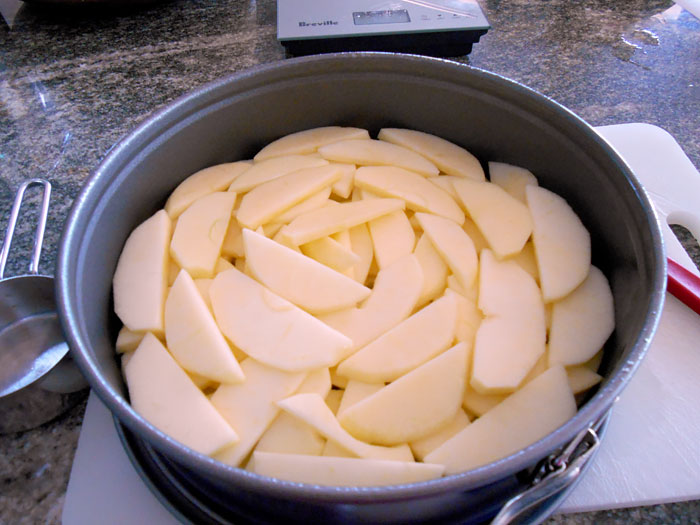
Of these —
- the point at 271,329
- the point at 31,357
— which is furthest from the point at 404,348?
the point at 31,357

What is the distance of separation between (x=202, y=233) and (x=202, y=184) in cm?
13

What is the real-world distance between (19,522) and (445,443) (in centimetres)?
56

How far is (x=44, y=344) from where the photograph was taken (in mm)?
837

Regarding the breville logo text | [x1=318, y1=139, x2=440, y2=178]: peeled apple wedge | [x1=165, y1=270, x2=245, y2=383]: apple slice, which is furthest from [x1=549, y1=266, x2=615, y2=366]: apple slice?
the breville logo text

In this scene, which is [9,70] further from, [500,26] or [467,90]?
[500,26]

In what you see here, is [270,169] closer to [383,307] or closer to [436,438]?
[383,307]

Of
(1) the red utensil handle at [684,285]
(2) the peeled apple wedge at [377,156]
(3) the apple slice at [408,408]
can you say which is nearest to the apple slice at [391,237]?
(2) the peeled apple wedge at [377,156]

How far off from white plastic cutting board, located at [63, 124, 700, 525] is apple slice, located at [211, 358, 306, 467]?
161 millimetres

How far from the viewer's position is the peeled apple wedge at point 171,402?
64 cm

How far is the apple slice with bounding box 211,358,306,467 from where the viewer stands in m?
0.66

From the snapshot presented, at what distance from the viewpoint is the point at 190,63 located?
141 centimetres

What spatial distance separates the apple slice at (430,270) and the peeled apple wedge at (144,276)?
378 millimetres

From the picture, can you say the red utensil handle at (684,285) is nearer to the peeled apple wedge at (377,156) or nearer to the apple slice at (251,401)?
the peeled apple wedge at (377,156)

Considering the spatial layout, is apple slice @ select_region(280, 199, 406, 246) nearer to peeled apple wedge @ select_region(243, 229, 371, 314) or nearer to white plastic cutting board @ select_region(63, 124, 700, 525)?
peeled apple wedge @ select_region(243, 229, 371, 314)
